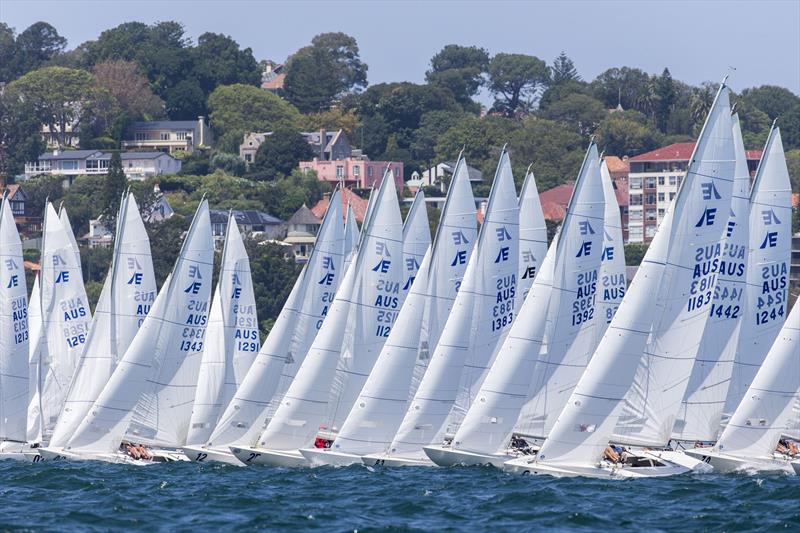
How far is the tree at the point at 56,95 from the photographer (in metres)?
156

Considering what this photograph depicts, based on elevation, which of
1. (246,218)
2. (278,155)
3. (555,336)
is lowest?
(555,336)

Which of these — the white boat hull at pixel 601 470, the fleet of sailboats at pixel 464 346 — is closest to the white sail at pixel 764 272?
the fleet of sailboats at pixel 464 346

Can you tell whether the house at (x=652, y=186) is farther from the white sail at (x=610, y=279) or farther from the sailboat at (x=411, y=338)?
the sailboat at (x=411, y=338)

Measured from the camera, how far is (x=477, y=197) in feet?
447

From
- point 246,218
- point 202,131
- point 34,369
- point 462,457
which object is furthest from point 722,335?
point 202,131

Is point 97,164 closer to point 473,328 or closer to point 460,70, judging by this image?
point 460,70

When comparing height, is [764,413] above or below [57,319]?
below

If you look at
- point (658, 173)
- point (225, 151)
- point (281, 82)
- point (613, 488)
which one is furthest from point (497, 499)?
point (281, 82)

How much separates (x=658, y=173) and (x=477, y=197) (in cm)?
1324

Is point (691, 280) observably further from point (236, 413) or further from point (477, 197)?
point (477, 197)

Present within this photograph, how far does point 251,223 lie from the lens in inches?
4872

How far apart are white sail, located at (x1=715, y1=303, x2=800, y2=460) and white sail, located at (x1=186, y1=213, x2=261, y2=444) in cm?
1319

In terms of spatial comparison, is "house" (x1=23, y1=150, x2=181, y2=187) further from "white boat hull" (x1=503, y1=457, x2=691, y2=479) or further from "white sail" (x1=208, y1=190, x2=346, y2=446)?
"white boat hull" (x1=503, y1=457, x2=691, y2=479)

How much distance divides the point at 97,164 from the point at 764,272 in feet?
342
